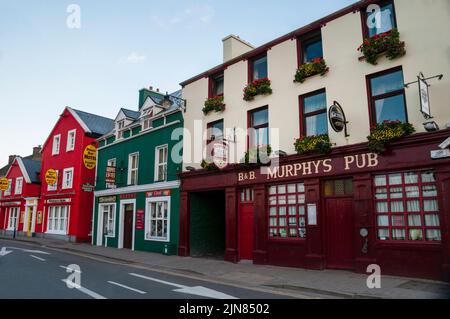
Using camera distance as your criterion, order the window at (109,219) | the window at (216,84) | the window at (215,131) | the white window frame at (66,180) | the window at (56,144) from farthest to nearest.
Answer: the window at (56,144) → the white window frame at (66,180) → the window at (109,219) → the window at (216,84) → the window at (215,131)

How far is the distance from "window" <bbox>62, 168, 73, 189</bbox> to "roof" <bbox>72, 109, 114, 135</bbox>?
12.0 feet

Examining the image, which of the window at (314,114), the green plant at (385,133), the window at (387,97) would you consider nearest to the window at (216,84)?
the window at (314,114)

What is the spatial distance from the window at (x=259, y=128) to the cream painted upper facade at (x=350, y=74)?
34cm

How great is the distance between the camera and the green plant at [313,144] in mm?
11430

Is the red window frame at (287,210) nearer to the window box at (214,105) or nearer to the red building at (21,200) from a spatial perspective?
the window box at (214,105)

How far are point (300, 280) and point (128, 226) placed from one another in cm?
1328

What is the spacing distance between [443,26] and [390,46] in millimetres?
1409

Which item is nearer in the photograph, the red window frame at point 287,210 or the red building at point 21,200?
the red window frame at point 287,210

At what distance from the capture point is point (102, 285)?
9203 mm

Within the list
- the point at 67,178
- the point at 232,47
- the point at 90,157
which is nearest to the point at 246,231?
the point at 232,47

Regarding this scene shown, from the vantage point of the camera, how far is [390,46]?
1031cm

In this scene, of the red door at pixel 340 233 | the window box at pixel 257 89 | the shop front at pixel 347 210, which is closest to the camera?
the shop front at pixel 347 210

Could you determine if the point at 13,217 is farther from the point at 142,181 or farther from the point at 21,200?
the point at 142,181
